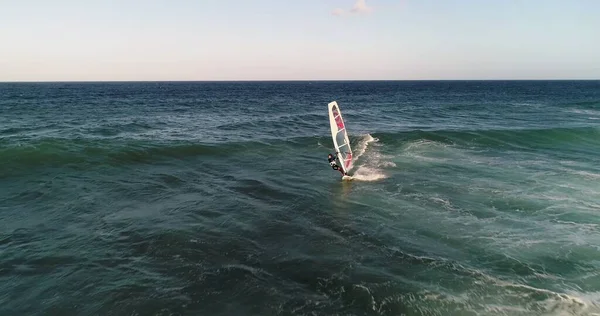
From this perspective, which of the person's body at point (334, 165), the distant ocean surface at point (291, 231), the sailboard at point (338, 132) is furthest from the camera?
the sailboard at point (338, 132)

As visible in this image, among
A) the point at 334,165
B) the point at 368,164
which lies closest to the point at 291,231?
the point at 334,165


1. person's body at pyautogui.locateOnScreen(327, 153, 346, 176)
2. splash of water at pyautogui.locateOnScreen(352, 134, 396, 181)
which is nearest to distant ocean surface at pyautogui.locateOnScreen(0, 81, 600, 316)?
splash of water at pyautogui.locateOnScreen(352, 134, 396, 181)

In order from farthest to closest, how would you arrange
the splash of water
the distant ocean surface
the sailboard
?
1. the sailboard
2. the splash of water
3. the distant ocean surface

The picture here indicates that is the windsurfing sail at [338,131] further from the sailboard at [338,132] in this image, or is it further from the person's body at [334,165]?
the person's body at [334,165]

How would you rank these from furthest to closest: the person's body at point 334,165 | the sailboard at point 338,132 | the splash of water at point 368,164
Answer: the sailboard at point 338,132 → the splash of water at point 368,164 → the person's body at point 334,165

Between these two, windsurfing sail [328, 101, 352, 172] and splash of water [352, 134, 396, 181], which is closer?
splash of water [352, 134, 396, 181]

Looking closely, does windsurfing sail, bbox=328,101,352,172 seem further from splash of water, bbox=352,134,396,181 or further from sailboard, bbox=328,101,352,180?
splash of water, bbox=352,134,396,181

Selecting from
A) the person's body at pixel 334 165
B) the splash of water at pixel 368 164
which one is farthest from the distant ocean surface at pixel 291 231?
the person's body at pixel 334 165

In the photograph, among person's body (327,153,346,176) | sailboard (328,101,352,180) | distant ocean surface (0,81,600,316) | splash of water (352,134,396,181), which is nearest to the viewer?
distant ocean surface (0,81,600,316)

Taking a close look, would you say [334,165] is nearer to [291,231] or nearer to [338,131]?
[338,131]
